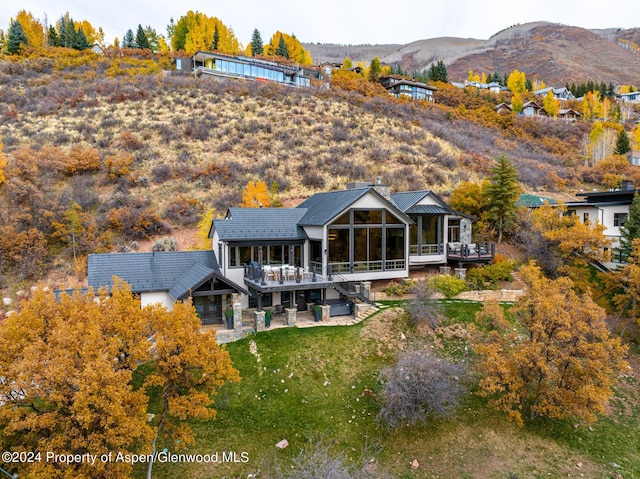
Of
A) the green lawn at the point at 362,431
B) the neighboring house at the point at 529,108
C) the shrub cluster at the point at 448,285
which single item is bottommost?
the green lawn at the point at 362,431

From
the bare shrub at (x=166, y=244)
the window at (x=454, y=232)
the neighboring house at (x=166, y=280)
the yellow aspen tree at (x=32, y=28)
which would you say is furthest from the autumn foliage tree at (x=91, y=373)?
the yellow aspen tree at (x=32, y=28)

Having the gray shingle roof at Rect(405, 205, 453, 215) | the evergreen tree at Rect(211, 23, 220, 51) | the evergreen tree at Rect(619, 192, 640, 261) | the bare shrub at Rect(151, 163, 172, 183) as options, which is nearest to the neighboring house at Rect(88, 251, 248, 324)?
the gray shingle roof at Rect(405, 205, 453, 215)

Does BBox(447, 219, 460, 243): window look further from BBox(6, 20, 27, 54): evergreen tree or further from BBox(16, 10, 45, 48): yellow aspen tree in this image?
BBox(16, 10, 45, 48): yellow aspen tree

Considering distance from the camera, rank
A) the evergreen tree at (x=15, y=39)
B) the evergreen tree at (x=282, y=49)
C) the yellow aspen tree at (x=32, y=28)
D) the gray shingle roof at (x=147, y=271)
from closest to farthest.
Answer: the gray shingle roof at (x=147, y=271)
the evergreen tree at (x=15, y=39)
the yellow aspen tree at (x=32, y=28)
the evergreen tree at (x=282, y=49)

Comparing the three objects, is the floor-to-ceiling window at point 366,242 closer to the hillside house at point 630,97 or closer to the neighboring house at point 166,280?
the neighboring house at point 166,280

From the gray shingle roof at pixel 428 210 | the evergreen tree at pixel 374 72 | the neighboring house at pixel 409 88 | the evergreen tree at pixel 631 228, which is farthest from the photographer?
the evergreen tree at pixel 374 72

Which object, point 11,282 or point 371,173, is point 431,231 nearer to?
point 371,173
